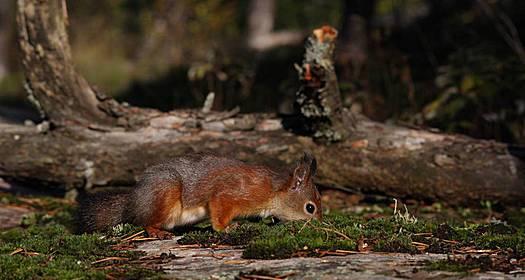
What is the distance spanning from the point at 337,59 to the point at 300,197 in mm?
6088

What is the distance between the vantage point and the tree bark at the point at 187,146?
7668mm

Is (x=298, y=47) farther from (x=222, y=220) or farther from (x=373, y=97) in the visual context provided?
(x=222, y=220)

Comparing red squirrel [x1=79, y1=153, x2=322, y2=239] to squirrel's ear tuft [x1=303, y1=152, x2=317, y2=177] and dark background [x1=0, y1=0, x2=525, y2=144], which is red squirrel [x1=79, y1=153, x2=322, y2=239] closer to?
squirrel's ear tuft [x1=303, y1=152, x2=317, y2=177]

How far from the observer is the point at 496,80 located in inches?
404

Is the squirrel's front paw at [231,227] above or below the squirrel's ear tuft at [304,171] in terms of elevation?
below

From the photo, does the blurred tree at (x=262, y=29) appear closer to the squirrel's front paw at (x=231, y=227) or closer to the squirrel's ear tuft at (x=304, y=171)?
the squirrel's ear tuft at (x=304, y=171)

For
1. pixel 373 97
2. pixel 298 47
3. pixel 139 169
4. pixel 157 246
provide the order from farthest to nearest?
pixel 298 47 < pixel 373 97 < pixel 139 169 < pixel 157 246

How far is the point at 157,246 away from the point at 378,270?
1712 millimetres

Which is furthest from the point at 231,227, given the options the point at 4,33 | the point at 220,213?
the point at 4,33

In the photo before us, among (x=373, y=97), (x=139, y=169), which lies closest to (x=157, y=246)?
(x=139, y=169)

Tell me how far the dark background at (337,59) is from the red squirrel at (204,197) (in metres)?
3.28

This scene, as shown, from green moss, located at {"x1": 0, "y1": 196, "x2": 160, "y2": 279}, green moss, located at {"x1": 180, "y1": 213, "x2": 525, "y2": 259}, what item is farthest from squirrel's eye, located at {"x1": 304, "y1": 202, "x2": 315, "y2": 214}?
green moss, located at {"x1": 0, "y1": 196, "x2": 160, "y2": 279}

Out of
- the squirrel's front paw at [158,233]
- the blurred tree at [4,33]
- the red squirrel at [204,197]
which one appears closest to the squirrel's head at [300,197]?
the red squirrel at [204,197]

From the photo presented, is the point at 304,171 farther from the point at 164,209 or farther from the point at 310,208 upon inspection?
the point at 164,209
